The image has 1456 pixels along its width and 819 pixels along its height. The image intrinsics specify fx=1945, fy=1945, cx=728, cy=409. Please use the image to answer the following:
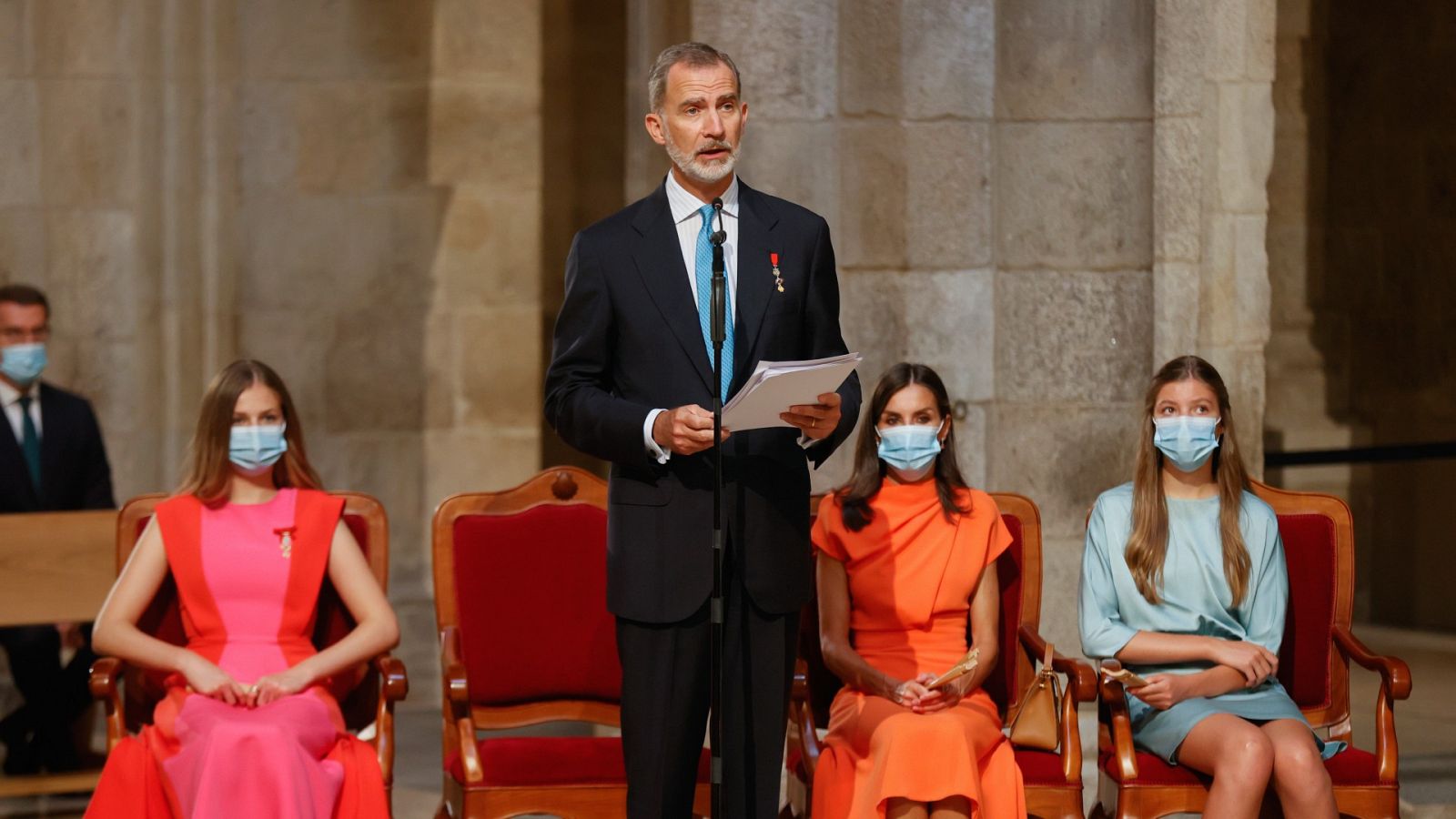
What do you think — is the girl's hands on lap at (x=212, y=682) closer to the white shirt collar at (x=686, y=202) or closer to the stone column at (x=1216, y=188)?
the white shirt collar at (x=686, y=202)

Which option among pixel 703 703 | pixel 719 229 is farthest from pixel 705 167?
pixel 703 703

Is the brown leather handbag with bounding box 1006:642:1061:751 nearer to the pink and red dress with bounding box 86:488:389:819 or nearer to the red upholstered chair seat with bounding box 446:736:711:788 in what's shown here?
the red upholstered chair seat with bounding box 446:736:711:788

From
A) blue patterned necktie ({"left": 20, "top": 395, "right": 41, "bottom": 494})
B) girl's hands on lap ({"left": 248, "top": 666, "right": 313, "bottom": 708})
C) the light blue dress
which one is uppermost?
blue patterned necktie ({"left": 20, "top": 395, "right": 41, "bottom": 494})

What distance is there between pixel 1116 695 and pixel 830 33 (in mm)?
2218

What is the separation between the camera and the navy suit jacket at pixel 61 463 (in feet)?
18.7

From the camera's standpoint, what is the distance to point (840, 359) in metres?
3.13

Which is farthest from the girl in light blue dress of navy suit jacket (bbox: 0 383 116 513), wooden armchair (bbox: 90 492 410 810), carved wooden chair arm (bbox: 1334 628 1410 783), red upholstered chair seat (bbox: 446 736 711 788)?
navy suit jacket (bbox: 0 383 116 513)

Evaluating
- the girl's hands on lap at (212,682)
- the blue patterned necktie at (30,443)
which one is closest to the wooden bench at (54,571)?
the blue patterned necktie at (30,443)

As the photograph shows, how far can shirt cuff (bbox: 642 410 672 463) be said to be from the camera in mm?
3258

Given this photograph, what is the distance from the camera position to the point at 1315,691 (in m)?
4.53

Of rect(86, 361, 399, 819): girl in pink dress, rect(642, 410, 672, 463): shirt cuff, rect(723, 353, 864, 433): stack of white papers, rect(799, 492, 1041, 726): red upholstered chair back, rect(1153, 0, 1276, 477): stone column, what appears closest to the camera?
rect(723, 353, 864, 433): stack of white papers

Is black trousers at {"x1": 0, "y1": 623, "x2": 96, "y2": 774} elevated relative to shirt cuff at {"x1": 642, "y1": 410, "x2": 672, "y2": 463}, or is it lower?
lower

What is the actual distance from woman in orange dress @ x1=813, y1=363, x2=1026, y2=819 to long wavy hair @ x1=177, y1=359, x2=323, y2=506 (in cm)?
123

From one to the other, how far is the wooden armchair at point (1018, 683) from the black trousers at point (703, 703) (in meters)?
0.82
